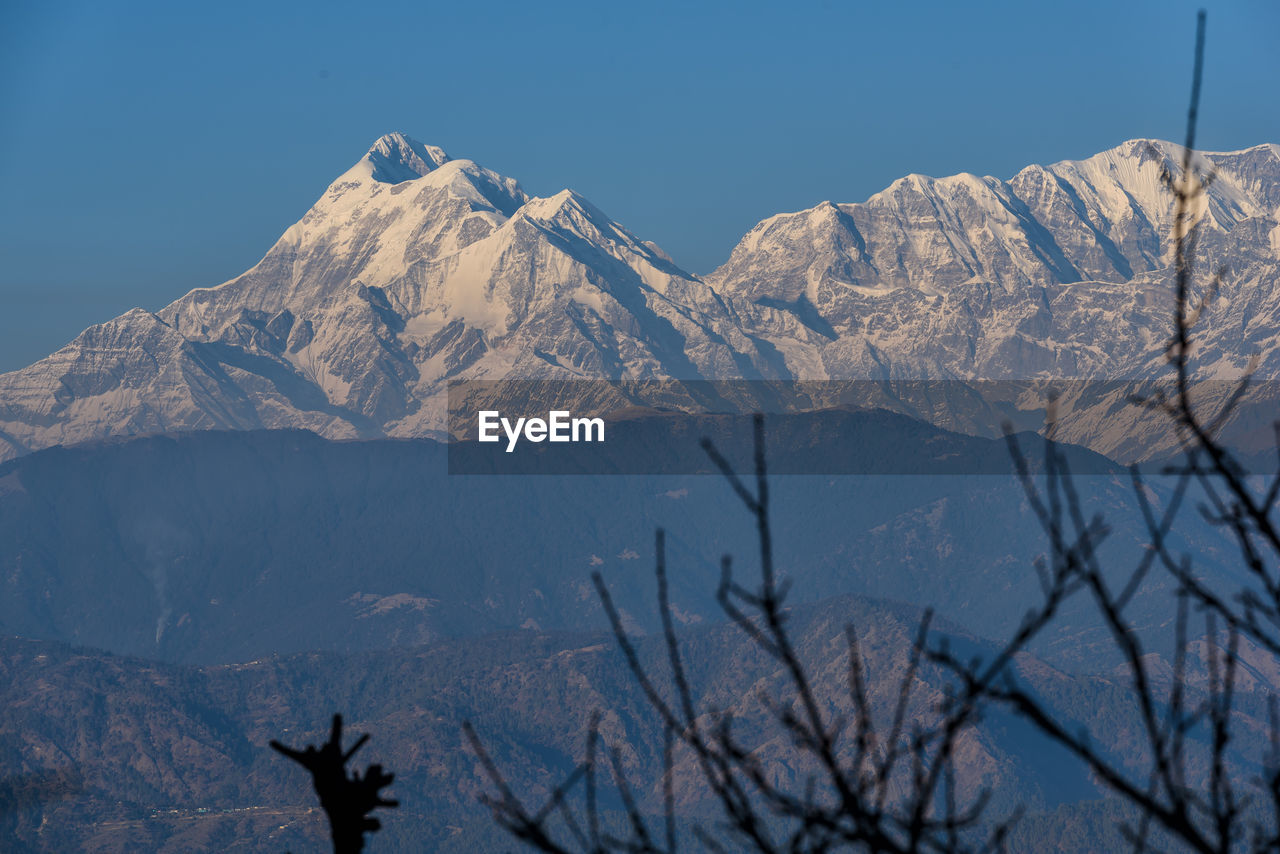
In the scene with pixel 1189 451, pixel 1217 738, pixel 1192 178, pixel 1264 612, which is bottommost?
pixel 1217 738

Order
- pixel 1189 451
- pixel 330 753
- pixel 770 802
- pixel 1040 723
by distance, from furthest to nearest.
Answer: pixel 330 753, pixel 1189 451, pixel 770 802, pixel 1040 723

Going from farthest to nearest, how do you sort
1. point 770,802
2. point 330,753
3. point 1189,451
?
point 330,753 < point 1189,451 < point 770,802

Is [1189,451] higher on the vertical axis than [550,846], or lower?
higher

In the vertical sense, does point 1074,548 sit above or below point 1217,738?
above

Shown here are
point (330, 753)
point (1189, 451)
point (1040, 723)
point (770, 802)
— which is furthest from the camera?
point (330, 753)

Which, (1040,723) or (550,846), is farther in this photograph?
(550,846)

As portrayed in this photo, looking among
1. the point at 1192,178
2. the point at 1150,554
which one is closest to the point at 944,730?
the point at 1150,554

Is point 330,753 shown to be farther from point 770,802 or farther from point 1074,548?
point 1074,548

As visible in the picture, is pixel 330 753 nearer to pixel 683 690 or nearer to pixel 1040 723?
pixel 683 690

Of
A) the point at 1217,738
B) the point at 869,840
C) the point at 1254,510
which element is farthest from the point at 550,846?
the point at 1254,510
